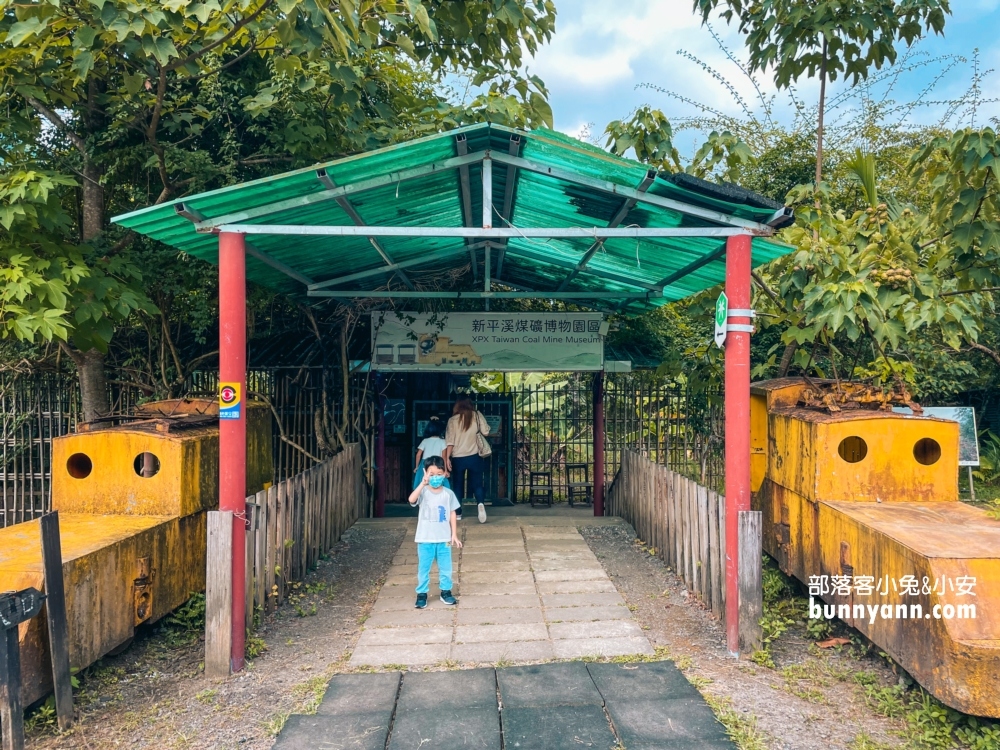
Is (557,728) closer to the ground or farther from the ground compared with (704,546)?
closer to the ground

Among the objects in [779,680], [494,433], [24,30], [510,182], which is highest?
[24,30]

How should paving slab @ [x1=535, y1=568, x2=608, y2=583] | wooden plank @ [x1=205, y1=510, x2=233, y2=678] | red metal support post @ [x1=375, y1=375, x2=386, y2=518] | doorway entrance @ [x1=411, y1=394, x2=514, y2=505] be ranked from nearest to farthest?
wooden plank @ [x1=205, y1=510, x2=233, y2=678] < paving slab @ [x1=535, y1=568, x2=608, y2=583] < red metal support post @ [x1=375, y1=375, x2=386, y2=518] < doorway entrance @ [x1=411, y1=394, x2=514, y2=505]

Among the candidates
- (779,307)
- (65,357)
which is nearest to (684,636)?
(779,307)

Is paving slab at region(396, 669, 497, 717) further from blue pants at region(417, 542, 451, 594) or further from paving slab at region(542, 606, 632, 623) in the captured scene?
blue pants at region(417, 542, 451, 594)

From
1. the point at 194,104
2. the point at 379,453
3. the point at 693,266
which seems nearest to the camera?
the point at 693,266

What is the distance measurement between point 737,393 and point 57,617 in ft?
15.2

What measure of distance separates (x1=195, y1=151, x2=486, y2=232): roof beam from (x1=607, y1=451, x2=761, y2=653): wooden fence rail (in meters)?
3.28

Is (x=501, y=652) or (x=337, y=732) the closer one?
(x=337, y=732)

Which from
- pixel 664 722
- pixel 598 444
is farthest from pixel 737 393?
pixel 598 444

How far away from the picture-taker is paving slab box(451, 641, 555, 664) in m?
4.90

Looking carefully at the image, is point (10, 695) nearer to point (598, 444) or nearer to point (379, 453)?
point (379, 453)

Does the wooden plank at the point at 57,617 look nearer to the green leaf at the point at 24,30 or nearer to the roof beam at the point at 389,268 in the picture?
the green leaf at the point at 24,30

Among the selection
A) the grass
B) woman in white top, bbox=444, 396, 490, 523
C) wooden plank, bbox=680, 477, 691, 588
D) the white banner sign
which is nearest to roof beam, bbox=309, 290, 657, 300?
the white banner sign

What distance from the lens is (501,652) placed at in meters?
5.03
